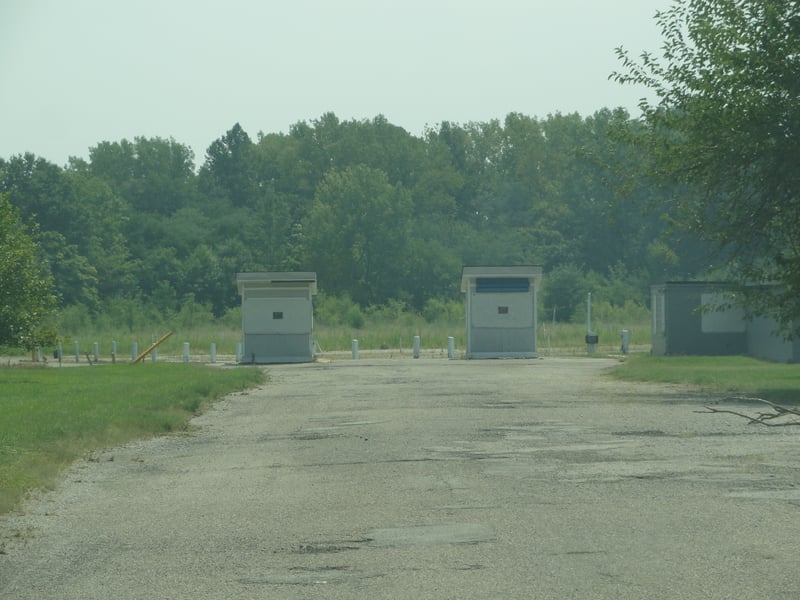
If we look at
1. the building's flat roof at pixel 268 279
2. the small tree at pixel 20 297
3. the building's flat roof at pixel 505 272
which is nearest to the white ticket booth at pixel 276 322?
the building's flat roof at pixel 268 279

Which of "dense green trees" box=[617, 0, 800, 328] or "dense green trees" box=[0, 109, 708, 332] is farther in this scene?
"dense green trees" box=[0, 109, 708, 332]

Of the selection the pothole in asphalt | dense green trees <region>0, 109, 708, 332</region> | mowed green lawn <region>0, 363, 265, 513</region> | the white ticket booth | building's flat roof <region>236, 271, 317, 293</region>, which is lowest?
the pothole in asphalt

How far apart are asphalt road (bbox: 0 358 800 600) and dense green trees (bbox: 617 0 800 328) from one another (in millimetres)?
6184

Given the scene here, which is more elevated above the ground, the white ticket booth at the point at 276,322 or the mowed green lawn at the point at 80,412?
the white ticket booth at the point at 276,322

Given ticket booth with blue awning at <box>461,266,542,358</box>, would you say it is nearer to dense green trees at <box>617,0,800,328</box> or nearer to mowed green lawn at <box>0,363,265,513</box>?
mowed green lawn at <box>0,363,265,513</box>

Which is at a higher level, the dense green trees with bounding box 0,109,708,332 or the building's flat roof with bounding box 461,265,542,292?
the dense green trees with bounding box 0,109,708,332

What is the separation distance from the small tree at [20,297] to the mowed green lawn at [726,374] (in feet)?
52.6

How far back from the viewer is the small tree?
35.8 metres

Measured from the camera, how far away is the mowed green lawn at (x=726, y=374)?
1009 inches

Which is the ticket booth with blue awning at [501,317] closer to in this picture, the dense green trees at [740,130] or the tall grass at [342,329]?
the tall grass at [342,329]

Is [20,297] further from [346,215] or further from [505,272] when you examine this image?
[346,215]

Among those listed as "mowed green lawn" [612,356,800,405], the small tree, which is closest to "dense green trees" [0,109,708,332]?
"mowed green lawn" [612,356,800,405]

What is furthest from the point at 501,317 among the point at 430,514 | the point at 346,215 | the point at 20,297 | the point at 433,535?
the point at 346,215

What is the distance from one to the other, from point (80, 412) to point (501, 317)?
30.7 metres
